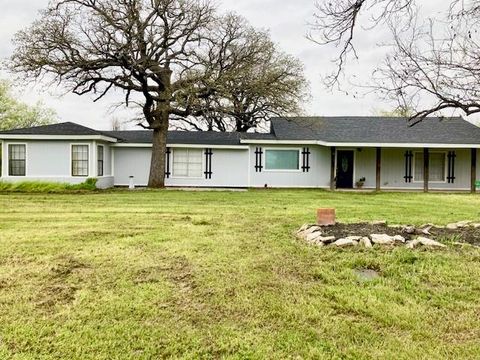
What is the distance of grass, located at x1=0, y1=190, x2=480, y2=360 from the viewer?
8.80ft

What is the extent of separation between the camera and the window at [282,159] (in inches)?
762

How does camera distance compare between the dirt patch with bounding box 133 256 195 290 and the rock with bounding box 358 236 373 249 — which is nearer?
the dirt patch with bounding box 133 256 195 290

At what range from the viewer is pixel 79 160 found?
1670 centimetres

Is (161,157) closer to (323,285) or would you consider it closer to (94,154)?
(94,154)

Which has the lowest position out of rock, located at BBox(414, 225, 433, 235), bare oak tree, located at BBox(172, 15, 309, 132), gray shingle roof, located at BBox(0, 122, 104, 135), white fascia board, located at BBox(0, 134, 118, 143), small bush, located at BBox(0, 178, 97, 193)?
rock, located at BBox(414, 225, 433, 235)

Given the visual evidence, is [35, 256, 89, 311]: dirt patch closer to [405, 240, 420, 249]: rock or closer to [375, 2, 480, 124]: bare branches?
[405, 240, 420, 249]: rock

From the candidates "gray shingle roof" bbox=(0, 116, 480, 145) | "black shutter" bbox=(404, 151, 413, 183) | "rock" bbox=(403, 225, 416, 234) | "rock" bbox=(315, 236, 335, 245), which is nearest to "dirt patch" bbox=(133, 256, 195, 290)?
"rock" bbox=(315, 236, 335, 245)

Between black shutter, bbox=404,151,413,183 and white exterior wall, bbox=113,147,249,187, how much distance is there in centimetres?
760

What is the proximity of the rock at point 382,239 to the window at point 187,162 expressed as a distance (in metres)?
14.2

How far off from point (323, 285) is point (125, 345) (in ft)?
6.52

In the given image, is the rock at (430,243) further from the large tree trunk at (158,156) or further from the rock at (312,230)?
the large tree trunk at (158,156)

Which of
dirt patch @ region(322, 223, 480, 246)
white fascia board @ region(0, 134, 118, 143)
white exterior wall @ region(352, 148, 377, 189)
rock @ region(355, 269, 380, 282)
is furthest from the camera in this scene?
white exterior wall @ region(352, 148, 377, 189)

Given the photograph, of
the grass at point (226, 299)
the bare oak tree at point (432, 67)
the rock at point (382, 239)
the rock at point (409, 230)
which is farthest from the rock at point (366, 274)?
the bare oak tree at point (432, 67)

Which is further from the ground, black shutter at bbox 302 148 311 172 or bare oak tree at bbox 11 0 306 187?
bare oak tree at bbox 11 0 306 187
